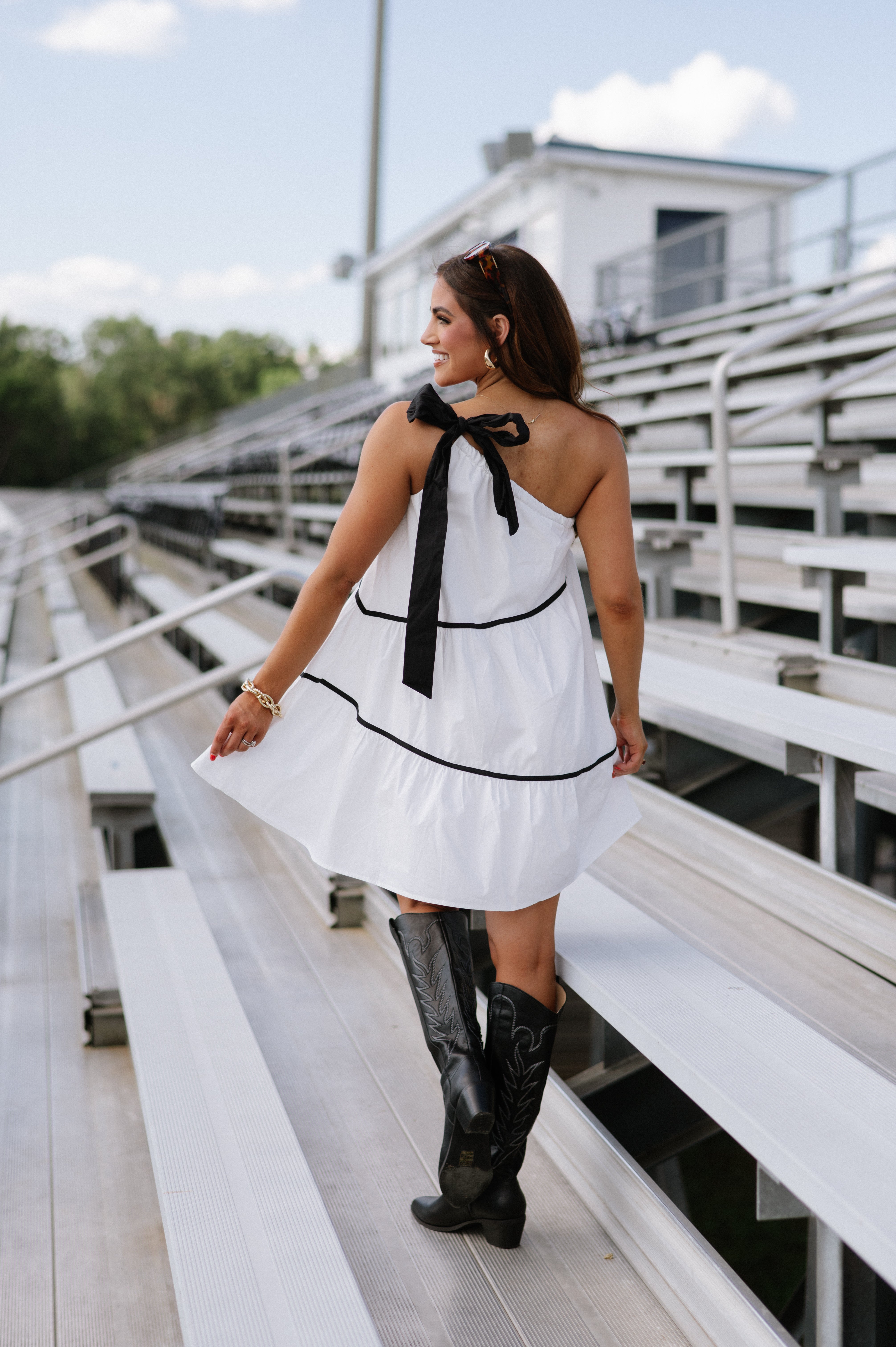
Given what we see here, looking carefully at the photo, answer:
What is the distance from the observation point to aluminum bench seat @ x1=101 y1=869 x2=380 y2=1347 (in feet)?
3.93

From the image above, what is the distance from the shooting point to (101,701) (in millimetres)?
3939

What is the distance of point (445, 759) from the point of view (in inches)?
A: 54.6

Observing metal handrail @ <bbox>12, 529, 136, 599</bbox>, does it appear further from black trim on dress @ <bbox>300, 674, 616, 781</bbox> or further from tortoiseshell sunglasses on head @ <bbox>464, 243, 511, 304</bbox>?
tortoiseshell sunglasses on head @ <bbox>464, 243, 511, 304</bbox>

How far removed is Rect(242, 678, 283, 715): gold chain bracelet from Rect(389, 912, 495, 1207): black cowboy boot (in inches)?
12.6

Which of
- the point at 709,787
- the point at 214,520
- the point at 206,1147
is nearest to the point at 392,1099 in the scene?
the point at 206,1147

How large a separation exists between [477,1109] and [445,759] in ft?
1.37

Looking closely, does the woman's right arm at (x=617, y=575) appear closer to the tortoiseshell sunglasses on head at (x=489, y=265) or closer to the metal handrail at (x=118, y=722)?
the tortoiseshell sunglasses on head at (x=489, y=265)

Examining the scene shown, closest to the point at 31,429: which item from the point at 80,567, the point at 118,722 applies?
the point at 80,567

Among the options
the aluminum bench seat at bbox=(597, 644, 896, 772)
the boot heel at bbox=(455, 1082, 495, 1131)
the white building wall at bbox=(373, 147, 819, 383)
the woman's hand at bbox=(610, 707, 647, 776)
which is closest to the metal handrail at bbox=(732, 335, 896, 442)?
the aluminum bench seat at bbox=(597, 644, 896, 772)

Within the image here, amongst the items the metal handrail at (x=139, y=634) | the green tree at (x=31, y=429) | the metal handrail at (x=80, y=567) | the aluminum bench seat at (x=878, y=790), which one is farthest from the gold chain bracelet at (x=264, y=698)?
the green tree at (x=31, y=429)

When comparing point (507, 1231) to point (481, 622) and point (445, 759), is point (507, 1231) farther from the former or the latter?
point (481, 622)

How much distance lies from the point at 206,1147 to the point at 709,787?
150 cm

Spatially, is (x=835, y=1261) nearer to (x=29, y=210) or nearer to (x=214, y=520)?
(x=214, y=520)

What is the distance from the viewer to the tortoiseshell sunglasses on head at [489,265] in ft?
4.54
